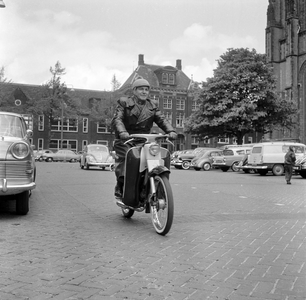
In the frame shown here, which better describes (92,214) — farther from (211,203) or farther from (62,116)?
(62,116)

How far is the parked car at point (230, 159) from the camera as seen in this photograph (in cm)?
2797

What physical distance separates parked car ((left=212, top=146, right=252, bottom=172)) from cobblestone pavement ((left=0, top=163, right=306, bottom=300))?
2074cm

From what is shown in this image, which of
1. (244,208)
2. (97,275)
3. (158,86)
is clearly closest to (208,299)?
(97,275)

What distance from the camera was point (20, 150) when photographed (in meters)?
6.49

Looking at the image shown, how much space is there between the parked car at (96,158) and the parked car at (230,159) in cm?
726

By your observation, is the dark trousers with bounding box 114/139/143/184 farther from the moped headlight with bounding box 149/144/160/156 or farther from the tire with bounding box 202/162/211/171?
the tire with bounding box 202/162/211/171

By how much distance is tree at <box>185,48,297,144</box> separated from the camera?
3841cm

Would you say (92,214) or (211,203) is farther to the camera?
(211,203)

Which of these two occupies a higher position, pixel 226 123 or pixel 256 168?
pixel 226 123

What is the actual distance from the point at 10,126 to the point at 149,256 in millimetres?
4365

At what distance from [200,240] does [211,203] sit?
3.96 m

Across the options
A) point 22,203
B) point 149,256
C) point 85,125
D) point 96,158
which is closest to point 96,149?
point 96,158

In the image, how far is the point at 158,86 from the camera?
6575 centimetres

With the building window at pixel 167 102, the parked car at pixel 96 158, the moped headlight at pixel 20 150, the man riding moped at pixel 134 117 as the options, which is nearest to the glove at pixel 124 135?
the man riding moped at pixel 134 117
